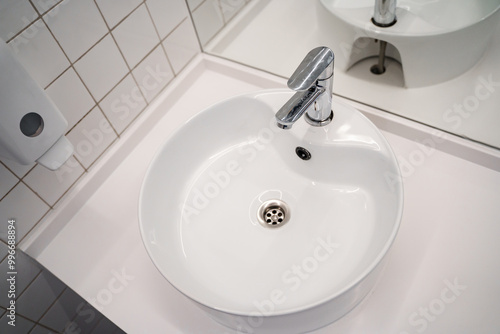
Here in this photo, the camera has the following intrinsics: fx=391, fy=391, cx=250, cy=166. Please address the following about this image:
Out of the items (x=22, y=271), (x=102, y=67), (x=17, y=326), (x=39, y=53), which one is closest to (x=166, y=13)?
(x=102, y=67)

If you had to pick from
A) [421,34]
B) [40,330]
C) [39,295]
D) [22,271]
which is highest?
[421,34]

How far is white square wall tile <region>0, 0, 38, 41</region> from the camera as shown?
24.8 inches

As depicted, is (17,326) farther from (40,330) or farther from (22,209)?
(22,209)

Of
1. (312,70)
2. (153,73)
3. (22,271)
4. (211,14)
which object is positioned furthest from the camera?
(211,14)

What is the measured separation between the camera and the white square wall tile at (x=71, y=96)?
0.75 meters

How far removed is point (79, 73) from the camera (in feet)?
2.56

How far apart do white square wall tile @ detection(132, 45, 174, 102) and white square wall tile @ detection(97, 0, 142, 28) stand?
118mm

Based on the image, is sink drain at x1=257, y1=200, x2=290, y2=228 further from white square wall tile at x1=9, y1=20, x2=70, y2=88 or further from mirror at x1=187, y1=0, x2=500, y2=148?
white square wall tile at x1=9, y1=20, x2=70, y2=88

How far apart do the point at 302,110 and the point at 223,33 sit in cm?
55

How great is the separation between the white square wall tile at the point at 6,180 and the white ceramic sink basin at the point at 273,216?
9.7 inches

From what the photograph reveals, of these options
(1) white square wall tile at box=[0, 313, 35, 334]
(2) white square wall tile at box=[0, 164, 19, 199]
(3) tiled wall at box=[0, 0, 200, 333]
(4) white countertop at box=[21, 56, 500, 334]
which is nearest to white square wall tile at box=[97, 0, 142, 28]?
(3) tiled wall at box=[0, 0, 200, 333]

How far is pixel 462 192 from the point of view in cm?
75

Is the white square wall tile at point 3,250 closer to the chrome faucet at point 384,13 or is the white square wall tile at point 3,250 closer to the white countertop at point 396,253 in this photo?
the white countertop at point 396,253

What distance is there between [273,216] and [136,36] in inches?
19.7
